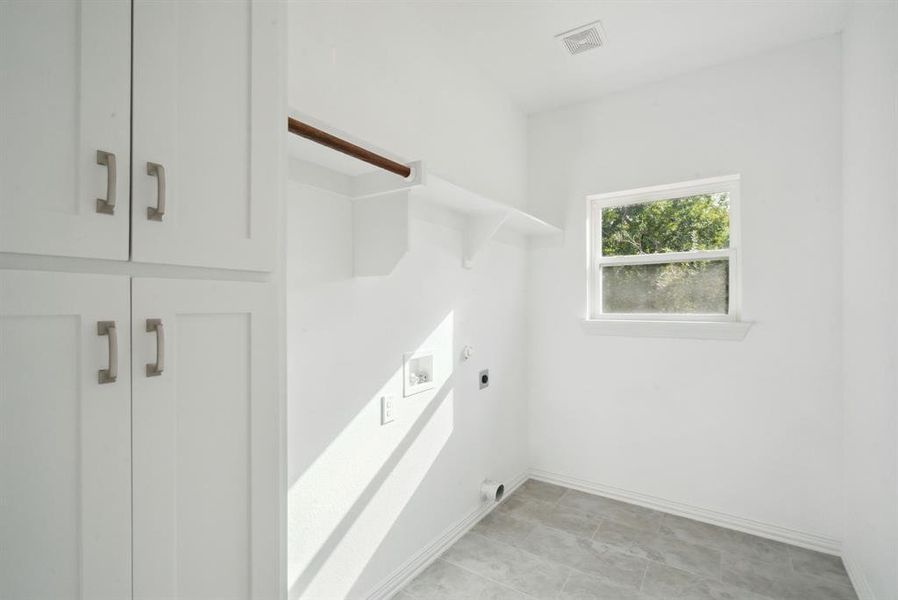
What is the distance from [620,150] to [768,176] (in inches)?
32.9

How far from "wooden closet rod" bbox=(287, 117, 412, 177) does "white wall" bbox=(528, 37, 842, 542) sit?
73.4 inches

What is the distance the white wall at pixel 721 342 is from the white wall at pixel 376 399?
579mm

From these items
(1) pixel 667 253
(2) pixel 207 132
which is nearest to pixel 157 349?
(2) pixel 207 132

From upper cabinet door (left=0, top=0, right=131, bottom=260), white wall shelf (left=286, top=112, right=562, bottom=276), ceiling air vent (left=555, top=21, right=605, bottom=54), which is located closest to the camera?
upper cabinet door (left=0, top=0, right=131, bottom=260)

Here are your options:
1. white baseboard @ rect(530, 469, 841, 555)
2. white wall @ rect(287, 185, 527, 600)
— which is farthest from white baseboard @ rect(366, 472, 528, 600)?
white baseboard @ rect(530, 469, 841, 555)

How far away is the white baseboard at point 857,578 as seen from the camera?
1.82 m

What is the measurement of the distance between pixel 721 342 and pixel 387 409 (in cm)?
198

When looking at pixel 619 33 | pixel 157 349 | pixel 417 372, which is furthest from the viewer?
pixel 619 33

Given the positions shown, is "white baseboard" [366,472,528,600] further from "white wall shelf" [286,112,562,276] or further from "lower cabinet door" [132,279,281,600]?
"white wall shelf" [286,112,562,276]

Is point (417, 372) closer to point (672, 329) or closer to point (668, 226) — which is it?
point (672, 329)

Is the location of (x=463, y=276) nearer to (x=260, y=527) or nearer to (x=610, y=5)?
(x=610, y=5)

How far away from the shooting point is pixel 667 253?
278 cm

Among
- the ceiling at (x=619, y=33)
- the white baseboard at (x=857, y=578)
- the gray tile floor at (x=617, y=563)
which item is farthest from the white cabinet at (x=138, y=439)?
the white baseboard at (x=857, y=578)

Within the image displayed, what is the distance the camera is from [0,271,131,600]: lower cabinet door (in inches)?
23.9
